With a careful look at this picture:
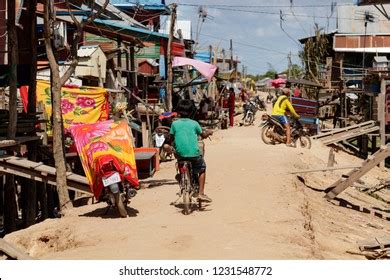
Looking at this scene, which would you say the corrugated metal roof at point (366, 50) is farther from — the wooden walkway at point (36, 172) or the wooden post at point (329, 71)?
the wooden walkway at point (36, 172)

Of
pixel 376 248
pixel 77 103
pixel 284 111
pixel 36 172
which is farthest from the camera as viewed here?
pixel 284 111

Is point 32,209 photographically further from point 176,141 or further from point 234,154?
point 234,154

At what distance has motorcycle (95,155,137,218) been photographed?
320 inches

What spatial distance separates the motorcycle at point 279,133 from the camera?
1742 centimetres

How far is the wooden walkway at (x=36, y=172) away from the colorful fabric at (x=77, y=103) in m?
4.07

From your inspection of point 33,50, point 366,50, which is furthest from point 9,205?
point 366,50

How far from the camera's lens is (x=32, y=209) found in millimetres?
10953

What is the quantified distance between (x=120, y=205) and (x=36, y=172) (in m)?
1.99

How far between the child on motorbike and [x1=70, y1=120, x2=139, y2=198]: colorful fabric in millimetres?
679

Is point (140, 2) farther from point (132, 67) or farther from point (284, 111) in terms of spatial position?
point (284, 111)

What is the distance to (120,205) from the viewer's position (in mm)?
8289

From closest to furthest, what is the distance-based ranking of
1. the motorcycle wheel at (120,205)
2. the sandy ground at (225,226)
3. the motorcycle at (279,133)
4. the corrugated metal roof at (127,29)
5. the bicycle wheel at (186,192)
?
the sandy ground at (225,226) < the motorcycle wheel at (120,205) < the bicycle wheel at (186,192) < the corrugated metal roof at (127,29) < the motorcycle at (279,133)

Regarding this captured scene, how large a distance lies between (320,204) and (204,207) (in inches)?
133

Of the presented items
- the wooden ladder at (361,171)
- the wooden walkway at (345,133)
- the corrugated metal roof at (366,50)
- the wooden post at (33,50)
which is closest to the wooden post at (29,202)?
the wooden post at (33,50)
